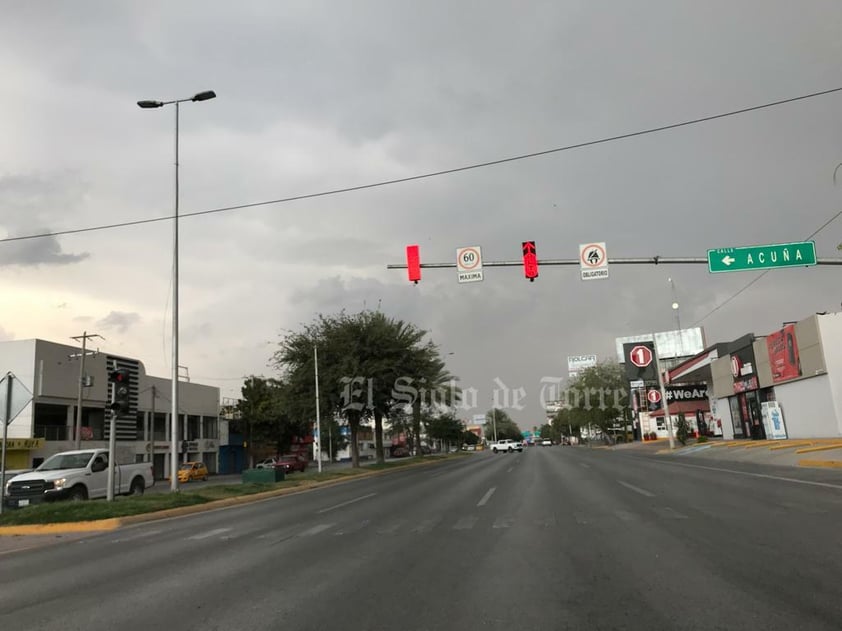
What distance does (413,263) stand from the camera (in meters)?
15.0

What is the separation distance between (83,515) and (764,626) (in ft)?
48.2

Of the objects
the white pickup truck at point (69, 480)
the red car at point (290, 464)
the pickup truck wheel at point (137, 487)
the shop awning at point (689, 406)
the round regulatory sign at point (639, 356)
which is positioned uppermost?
the round regulatory sign at point (639, 356)

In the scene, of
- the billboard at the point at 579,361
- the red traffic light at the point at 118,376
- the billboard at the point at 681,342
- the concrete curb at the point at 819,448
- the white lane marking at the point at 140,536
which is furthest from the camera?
the billboard at the point at 579,361

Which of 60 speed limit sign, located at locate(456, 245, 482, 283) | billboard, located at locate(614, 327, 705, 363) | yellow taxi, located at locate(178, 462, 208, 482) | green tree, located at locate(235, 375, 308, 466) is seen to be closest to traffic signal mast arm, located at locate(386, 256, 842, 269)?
60 speed limit sign, located at locate(456, 245, 482, 283)

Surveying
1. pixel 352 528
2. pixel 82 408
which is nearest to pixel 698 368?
pixel 82 408

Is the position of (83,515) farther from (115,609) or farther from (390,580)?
(390,580)

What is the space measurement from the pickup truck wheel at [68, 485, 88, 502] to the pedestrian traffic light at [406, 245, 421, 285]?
42.7 ft

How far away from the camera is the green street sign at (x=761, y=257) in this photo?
16125 millimetres

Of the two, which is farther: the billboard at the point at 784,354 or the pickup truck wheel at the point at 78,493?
the billboard at the point at 784,354

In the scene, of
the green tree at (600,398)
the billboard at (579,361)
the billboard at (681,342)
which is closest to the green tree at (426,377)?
the green tree at (600,398)

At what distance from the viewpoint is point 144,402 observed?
51.8 m

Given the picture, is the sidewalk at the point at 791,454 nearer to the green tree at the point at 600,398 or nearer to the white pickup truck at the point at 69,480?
the white pickup truck at the point at 69,480

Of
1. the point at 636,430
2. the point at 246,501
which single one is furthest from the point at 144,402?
the point at 636,430

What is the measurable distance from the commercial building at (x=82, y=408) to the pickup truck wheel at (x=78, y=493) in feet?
32.4
